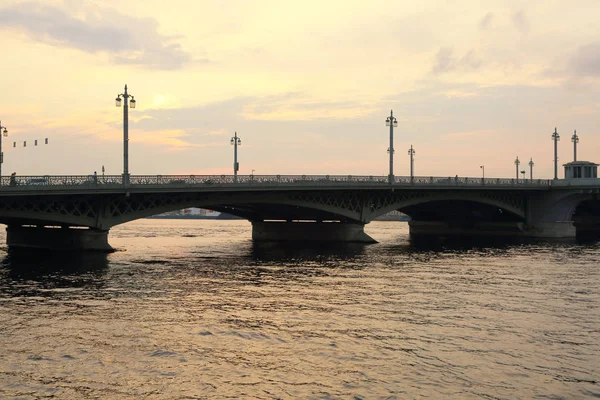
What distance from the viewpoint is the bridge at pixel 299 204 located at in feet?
171

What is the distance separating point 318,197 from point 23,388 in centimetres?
5771

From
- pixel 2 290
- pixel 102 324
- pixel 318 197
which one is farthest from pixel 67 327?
pixel 318 197

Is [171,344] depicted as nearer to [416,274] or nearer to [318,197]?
[416,274]

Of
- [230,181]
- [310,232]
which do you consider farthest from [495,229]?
[230,181]

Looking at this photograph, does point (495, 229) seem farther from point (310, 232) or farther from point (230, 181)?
point (230, 181)

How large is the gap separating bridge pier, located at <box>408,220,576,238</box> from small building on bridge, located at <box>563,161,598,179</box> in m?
7.67

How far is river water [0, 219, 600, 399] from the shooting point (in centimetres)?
1680

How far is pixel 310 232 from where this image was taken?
79125 mm

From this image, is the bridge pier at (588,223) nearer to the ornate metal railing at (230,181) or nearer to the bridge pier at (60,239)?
the ornate metal railing at (230,181)

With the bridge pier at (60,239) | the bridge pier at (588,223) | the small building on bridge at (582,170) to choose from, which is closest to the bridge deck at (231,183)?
the small building on bridge at (582,170)

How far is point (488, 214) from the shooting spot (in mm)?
101750

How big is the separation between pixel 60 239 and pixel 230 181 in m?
16.6

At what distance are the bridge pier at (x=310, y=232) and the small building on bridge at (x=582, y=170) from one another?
129ft

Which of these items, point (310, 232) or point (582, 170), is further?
point (582, 170)
